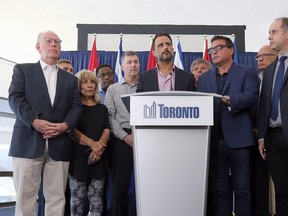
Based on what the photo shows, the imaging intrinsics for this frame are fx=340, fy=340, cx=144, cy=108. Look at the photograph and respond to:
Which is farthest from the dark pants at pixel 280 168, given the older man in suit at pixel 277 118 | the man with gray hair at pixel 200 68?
the man with gray hair at pixel 200 68

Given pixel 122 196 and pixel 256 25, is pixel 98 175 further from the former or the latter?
pixel 256 25

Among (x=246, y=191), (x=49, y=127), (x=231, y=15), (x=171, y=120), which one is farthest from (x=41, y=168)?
(x=231, y=15)

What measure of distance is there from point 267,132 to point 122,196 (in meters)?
1.27

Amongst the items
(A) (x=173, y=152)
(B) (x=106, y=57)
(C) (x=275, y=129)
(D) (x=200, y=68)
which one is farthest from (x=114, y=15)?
(A) (x=173, y=152)

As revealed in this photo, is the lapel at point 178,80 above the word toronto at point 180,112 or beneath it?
above

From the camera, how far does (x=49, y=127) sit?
232cm

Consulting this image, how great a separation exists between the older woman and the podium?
3.01ft

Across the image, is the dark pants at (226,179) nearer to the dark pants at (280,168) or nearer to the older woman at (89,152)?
the dark pants at (280,168)

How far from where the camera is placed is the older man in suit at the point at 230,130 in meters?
2.25

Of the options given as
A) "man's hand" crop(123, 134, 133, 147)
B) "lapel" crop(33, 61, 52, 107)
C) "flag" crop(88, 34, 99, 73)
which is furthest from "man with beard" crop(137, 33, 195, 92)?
"flag" crop(88, 34, 99, 73)

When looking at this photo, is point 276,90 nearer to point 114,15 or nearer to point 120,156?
point 120,156

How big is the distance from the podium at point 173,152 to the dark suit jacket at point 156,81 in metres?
0.66

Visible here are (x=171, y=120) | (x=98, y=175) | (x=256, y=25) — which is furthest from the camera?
(x=256, y=25)

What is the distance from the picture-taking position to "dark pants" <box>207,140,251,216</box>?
2.24 m
